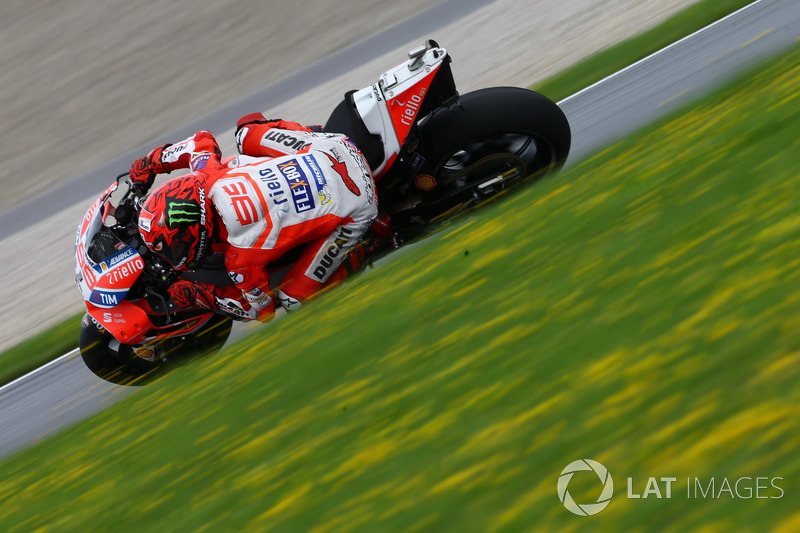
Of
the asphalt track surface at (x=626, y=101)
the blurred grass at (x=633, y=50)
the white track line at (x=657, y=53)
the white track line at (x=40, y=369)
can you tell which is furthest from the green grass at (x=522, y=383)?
the blurred grass at (x=633, y=50)

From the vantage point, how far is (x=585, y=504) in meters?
2.07

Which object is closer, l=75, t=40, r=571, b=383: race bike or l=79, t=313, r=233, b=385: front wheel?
l=75, t=40, r=571, b=383: race bike

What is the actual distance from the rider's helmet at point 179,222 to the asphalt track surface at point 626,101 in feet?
3.91

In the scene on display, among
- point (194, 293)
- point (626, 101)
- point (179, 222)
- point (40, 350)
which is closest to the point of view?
point (179, 222)

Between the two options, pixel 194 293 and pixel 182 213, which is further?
pixel 194 293

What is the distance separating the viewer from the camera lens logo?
2045 millimetres

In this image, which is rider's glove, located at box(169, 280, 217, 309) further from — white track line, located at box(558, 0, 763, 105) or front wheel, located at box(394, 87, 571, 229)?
white track line, located at box(558, 0, 763, 105)

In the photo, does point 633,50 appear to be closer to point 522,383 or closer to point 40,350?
point 40,350

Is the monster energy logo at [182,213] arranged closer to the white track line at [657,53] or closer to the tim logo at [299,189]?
the tim logo at [299,189]

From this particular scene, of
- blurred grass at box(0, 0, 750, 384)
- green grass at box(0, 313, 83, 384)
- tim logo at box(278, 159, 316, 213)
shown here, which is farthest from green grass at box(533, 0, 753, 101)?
green grass at box(0, 313, 83, 384)

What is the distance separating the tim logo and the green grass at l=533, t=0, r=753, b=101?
375 centimetres

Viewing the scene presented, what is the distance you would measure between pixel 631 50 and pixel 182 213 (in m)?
5.08

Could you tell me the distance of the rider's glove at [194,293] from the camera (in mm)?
4802

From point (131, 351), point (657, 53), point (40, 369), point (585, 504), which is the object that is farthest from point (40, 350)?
point (657, 53)
